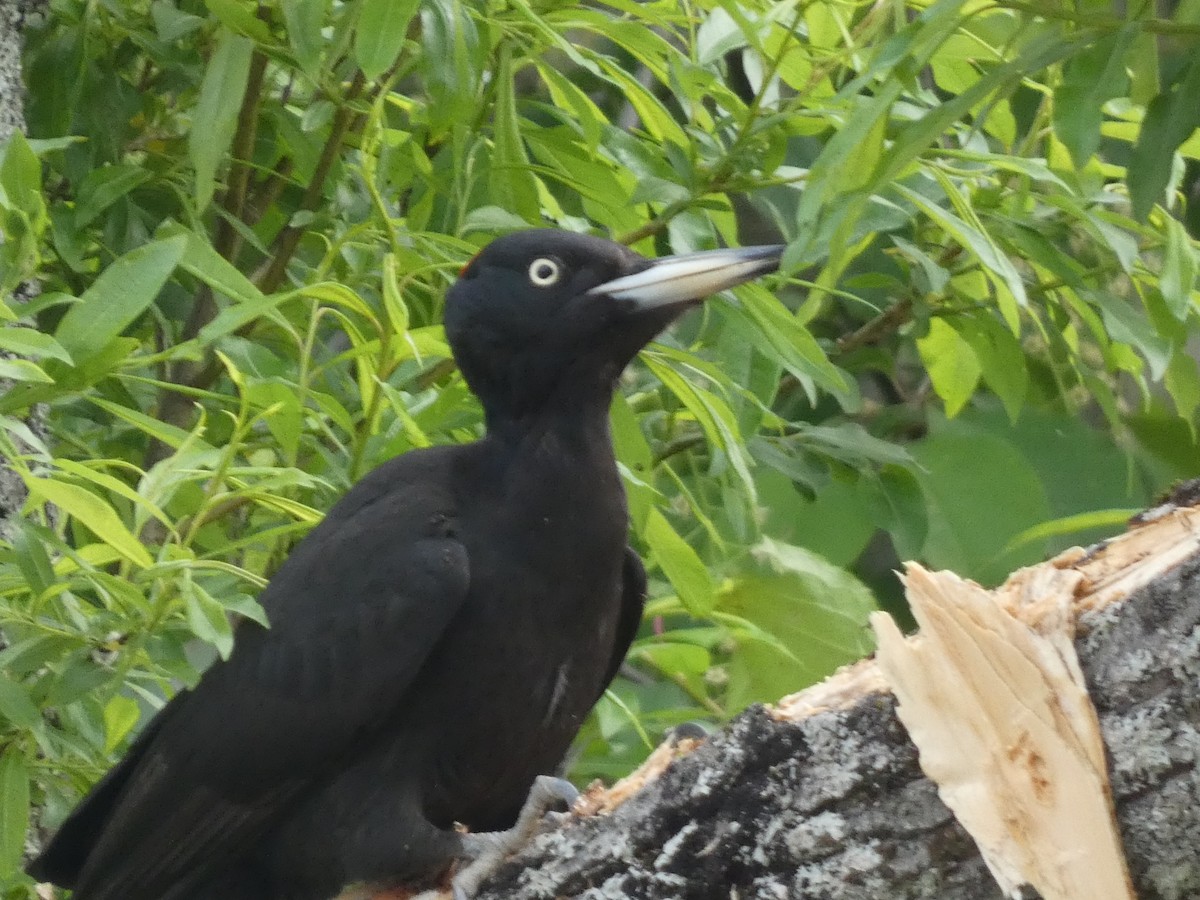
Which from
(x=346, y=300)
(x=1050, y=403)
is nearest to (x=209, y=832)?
(x=346, y=300)

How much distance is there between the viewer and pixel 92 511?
5.11 feet

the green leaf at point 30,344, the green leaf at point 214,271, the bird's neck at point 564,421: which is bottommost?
the bird's neck at point 564,421

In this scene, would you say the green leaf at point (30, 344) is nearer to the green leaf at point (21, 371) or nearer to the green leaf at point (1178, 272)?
the green leaf at point (21, 371)

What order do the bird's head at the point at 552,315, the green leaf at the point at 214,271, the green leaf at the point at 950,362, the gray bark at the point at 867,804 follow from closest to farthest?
1. the gray bark at the point at 867,804
2. the green leaf at the point at 214,271
3. the bird's head at the point at 552,315
4. the green leaf at the point at 950,362

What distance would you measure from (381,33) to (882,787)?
3.13ft

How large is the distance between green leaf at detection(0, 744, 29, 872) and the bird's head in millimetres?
750

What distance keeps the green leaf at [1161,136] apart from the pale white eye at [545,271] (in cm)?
80

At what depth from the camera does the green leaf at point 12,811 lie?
1790 mm

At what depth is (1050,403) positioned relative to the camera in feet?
10.1

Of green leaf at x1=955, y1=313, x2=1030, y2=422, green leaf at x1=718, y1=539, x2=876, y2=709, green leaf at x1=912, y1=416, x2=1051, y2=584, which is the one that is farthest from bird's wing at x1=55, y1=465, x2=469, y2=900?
green leaf at x1=912, y1=416, x2=1051, y2=584

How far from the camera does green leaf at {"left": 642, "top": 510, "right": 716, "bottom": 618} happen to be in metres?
2.11

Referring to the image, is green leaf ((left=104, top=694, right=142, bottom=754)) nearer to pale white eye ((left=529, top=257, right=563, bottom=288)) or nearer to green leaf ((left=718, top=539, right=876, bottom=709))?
pale white eye ((left=529, top=257, right=563, bottom=288))

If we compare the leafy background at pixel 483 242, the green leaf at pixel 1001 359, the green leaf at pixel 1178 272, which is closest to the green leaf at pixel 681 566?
the leafy background at pixel 483 242

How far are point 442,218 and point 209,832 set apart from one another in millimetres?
972
